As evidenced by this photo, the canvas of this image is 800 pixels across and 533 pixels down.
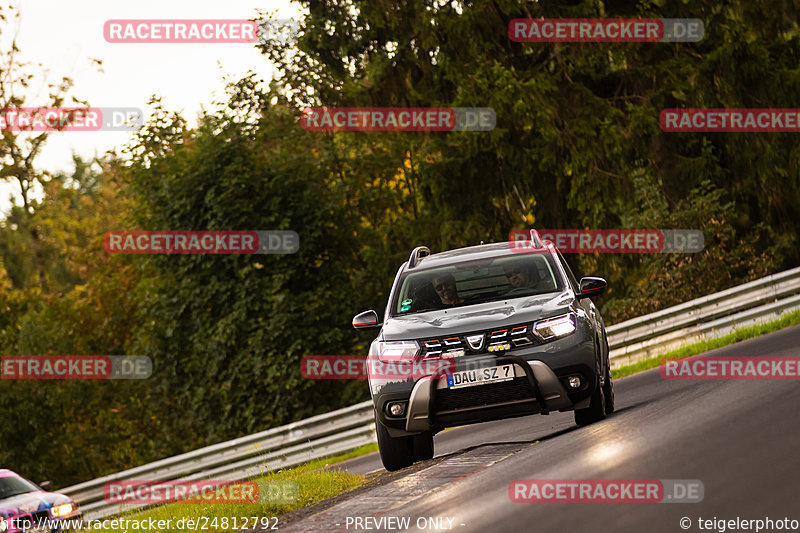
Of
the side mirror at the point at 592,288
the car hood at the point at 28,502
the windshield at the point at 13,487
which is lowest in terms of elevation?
the car hood at the point at 28,502

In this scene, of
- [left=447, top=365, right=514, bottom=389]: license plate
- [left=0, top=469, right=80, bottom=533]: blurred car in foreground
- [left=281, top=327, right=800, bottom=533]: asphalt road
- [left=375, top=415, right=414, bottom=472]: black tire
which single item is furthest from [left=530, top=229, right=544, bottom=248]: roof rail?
[left=0, top=469, right=80, bottom=533]: blurred car in foreground

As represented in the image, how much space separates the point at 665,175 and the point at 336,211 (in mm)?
8739

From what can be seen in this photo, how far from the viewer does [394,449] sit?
1014cm

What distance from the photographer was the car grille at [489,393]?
920 cm

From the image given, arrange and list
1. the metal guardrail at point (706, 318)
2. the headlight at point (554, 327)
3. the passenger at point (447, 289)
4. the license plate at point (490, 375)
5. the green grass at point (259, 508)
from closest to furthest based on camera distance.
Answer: the green grass at point (259, 508)
the license plate at point (490, 375)
the headlight at point (554, 327)
the passenger at point (447, 289)
the metal guardrail at point (706, 318)

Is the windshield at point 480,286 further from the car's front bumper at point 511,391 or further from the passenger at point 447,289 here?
the car's front bumper at point 511,391

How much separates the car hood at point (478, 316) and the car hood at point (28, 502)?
786cm

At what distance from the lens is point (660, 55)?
25266 mm

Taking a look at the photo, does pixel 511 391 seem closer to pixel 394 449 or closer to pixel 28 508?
pixel 394 449

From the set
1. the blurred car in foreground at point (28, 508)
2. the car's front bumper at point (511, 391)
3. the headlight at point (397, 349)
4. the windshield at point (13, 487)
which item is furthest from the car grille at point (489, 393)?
the windshield at point (13, 487)

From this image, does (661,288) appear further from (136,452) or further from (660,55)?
(136,452)

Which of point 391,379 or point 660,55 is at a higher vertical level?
point 660,55

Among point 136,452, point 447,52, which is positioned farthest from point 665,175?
point 136,452

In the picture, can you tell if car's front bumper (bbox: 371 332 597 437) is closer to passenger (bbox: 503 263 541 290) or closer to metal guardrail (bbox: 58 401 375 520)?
passenger (bbox: 503 263 541 290)
